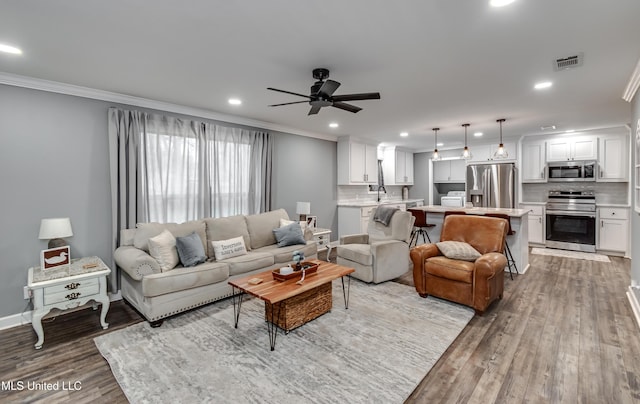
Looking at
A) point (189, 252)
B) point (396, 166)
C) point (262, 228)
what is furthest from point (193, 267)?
point (396, 166)

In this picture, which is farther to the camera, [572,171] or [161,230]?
[572,171]

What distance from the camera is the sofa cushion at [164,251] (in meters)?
3.25

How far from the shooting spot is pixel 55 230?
2.99 meters

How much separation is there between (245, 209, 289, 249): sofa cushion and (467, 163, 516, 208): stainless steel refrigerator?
499cm

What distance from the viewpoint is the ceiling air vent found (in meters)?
2.60

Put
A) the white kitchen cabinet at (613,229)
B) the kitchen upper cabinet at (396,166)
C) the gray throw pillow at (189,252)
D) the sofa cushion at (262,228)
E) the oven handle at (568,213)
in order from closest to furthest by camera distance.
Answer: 1. the gray throw pillow at (189,252)
2. the sofa cushion at (262,228)
3. the white kitchen cabinet at (613,229)
4. the oven handle at (568,213)
5. the kitchen upper cabinet at (396,166)

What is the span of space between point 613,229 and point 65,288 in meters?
8.55

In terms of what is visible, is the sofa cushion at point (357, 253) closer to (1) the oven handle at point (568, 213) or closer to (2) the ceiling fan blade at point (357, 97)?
(2) the ceiling fan blade at point (357, 97)

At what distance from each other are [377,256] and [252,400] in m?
2.54

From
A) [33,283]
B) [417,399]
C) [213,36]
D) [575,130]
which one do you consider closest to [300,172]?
[213,36]

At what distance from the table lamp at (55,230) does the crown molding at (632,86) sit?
5773 millimetres

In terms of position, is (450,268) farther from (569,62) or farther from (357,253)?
(569,62)

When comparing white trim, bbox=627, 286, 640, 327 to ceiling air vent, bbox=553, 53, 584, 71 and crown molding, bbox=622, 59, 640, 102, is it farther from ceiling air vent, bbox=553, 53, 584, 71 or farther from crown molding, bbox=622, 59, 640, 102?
ceiling air vent, bbox=553, 53, 584, 71

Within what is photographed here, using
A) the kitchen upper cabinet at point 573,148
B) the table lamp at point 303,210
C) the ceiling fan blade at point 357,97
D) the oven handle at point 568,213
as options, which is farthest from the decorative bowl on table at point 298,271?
the kitchen upper cabinet at point 573,148
